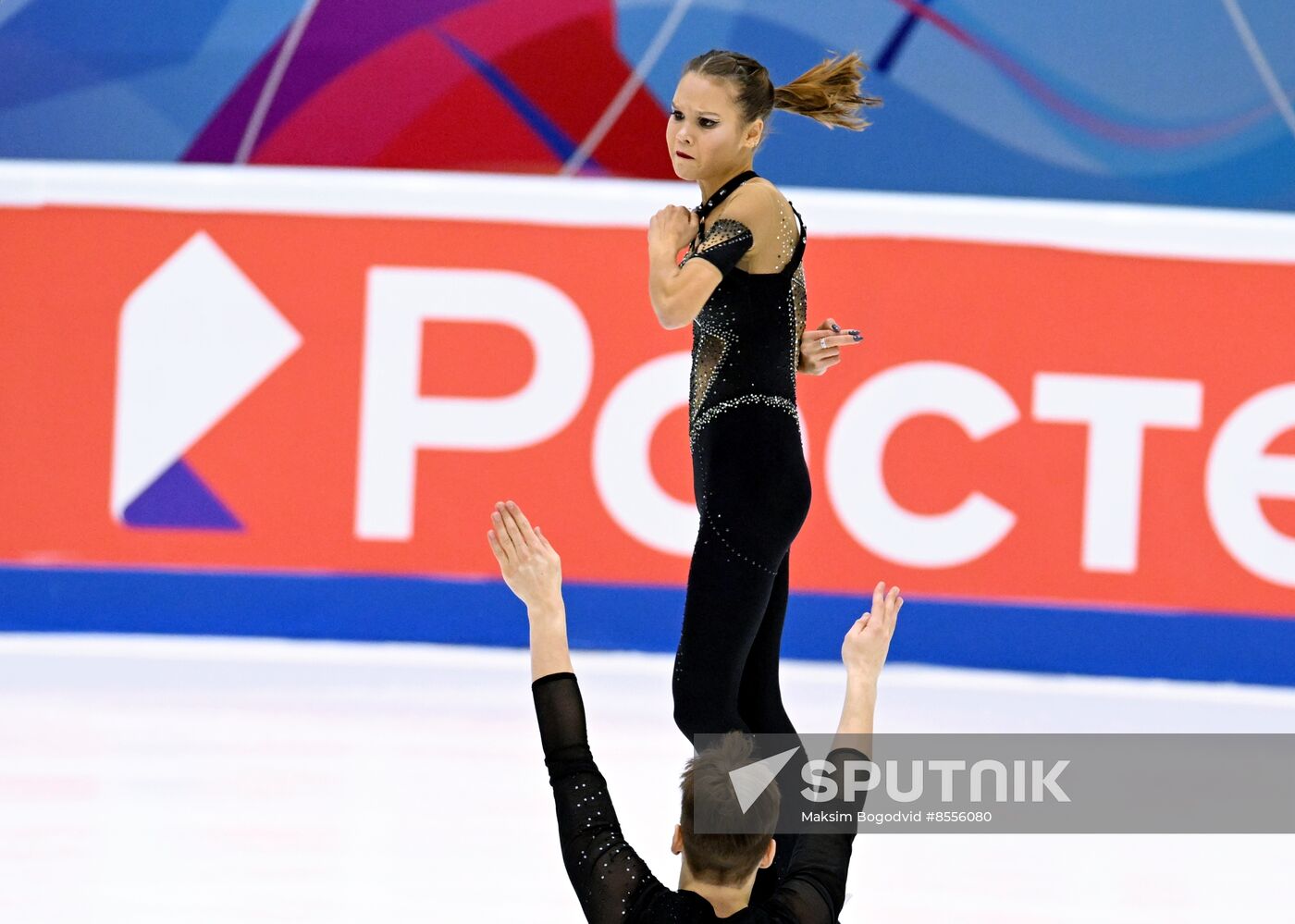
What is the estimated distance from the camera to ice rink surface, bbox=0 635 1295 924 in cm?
337

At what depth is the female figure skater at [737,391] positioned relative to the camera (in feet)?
9.49

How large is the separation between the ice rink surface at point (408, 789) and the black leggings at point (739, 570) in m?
0.61

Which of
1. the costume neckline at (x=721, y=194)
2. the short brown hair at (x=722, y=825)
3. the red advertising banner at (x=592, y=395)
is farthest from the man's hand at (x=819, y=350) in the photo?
the red advertising banner at (x=592, y=395)

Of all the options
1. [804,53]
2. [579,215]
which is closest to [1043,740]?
[579,215]

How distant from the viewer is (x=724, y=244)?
114 inches

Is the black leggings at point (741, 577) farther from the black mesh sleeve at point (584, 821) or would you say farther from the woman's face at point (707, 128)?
the black mesh sleeve at point (584, 821)

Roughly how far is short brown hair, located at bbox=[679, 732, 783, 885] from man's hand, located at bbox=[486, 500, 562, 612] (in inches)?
11.6

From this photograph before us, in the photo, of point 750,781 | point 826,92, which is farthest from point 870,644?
point 826,92

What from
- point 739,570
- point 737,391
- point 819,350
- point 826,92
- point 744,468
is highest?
point 826,92

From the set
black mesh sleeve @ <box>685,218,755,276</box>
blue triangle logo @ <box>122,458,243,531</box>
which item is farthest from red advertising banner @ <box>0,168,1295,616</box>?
black mesh sleeve @ <box>685,218,755,276</box>

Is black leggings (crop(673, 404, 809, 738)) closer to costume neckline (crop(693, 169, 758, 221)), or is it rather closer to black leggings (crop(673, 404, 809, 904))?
black leggings (crop(673, 404, 809, 904))

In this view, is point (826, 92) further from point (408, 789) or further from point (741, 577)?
point (408, 789)

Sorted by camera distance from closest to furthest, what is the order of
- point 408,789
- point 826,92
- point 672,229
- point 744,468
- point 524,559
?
point 524,559 < point 672,229 < point 744,468 < point 826,92 < point 408,789

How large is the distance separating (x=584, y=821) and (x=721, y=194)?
1.34 m
